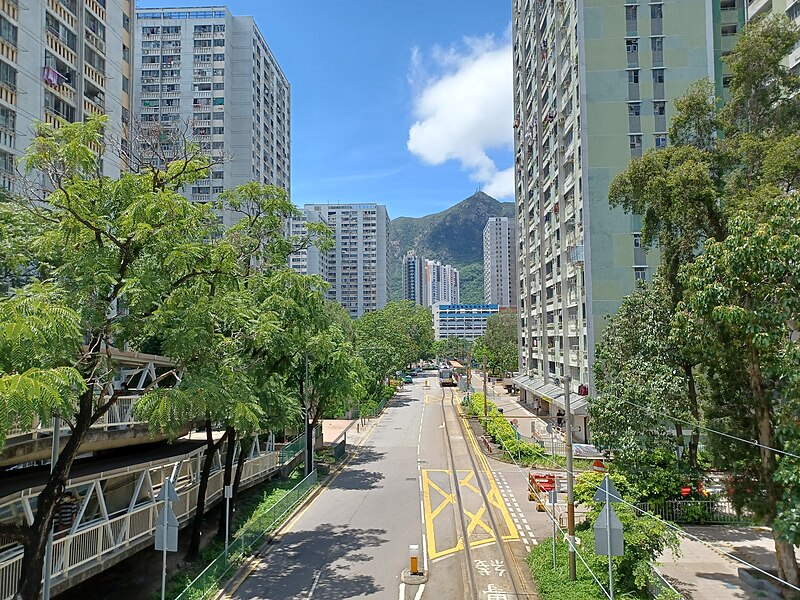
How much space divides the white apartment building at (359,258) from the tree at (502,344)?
69069 millimetres

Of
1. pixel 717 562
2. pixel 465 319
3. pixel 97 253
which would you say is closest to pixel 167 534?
pixel 97 253

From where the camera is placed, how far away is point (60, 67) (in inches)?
1168

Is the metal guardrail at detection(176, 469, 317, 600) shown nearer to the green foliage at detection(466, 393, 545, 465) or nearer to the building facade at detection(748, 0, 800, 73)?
the green foliage at detection(466, 393, 545, 465)

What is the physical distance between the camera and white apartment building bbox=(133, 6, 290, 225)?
70625mm

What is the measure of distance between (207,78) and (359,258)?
83.9 meters

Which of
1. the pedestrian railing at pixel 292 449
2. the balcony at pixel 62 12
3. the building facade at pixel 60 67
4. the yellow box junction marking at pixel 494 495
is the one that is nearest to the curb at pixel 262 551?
the pedestrian railing at pixel 292 449

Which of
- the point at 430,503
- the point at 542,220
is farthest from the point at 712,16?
the point at 430,503

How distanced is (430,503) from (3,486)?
606 inches

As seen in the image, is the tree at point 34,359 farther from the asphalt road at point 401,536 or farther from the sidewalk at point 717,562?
the sidewalk at point 717,562

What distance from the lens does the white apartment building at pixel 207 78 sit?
70625mm

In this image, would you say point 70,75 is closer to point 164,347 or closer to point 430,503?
point 164,347

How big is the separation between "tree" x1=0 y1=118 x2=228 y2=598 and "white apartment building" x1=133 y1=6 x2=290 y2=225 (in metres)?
61.8

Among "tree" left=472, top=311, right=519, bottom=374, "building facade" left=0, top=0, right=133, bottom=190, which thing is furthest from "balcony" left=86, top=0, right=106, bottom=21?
"tree" left=472, top=311, right=519, bottom=374

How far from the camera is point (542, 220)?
152ft
